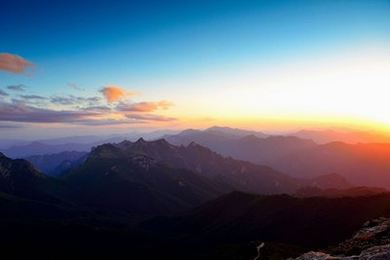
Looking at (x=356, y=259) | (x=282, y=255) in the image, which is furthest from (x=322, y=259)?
(x=282, y=255)

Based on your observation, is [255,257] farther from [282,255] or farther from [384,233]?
[384,233]

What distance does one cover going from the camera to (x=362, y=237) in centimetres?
9281

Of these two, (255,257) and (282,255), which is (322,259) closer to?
(282,255)

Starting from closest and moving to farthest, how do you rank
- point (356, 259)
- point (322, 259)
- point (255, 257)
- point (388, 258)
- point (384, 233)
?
point (388, 258)
point (356, 259)
point (322, 259)
point (384, 233)
point (255, 257)

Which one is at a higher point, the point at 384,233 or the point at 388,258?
the point at 388,258

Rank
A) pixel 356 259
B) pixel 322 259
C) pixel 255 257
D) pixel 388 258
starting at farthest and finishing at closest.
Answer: pixel 255 257
pixel 322 259
pixel 356 259
pixel 388 258

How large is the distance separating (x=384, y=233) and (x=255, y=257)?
355 ft

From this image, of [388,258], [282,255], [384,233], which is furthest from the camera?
[282,255]

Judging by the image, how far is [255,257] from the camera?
189m

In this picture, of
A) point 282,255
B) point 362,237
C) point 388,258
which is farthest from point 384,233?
point 282,255

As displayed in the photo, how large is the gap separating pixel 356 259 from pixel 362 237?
130ft

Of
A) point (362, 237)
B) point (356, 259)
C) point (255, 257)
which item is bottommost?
point (255, 257)

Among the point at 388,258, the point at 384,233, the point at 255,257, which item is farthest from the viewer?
the point at 255,257

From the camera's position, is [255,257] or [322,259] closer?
[322,259]
